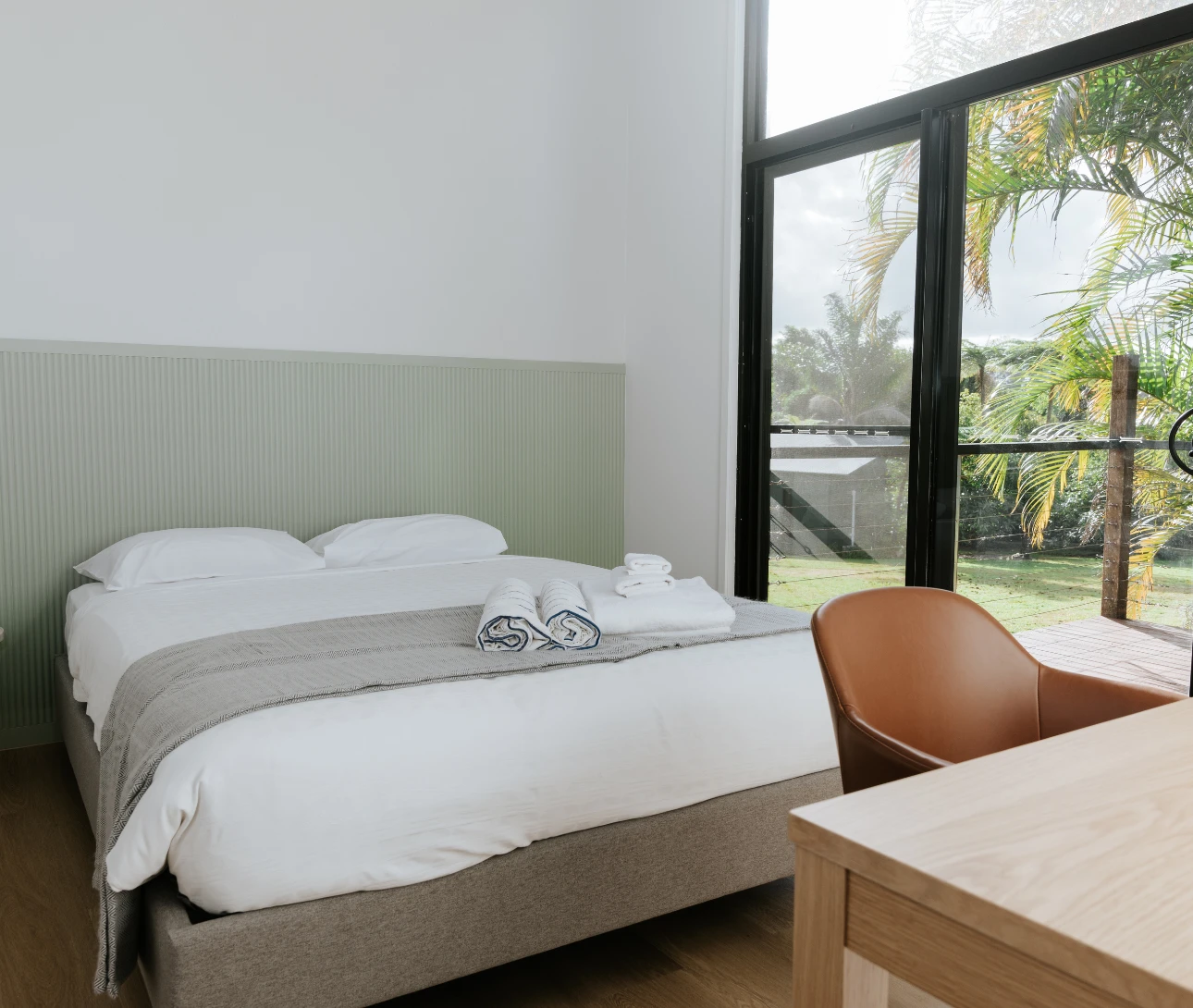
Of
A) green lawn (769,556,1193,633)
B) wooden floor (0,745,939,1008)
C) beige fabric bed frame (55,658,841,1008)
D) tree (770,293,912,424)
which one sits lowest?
wooden floor (0,745,939,1008)

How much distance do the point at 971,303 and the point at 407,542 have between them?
6.51ft

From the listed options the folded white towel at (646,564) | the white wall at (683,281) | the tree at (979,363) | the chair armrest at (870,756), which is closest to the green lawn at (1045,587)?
the tree at (979,363)

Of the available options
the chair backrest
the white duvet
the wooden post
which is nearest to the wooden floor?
the white duvet

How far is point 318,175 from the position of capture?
3604 millimetres

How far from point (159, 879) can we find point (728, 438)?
2803 mm

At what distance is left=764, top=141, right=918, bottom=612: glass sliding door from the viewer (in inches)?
132

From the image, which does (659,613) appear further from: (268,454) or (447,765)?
(268,454)

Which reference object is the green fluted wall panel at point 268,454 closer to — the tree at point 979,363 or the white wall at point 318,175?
the white wall at point 318,175

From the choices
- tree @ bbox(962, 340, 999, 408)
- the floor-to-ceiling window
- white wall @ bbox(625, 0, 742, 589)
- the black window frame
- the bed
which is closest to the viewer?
the bed

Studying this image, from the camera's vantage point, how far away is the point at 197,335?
341 cm

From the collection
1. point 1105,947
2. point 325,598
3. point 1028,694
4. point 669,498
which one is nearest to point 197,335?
point 325,598

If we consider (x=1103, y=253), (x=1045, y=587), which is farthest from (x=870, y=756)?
(x=1103, y=253)

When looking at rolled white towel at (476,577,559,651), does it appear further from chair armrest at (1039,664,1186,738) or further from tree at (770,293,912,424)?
tree at (770,293,912,424)

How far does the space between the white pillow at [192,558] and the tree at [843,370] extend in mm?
1832
